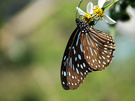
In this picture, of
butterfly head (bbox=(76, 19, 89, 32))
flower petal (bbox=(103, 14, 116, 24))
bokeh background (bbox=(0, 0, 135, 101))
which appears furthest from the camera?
bokeh background (bbox=(0, 0, 135, 101))

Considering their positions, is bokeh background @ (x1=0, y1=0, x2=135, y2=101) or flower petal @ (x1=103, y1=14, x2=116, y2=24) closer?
flower petal @ (x1=103, y1=14, x2=116, y2=24)

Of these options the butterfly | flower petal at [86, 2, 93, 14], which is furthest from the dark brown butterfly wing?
flower petal at [86, 2, 93, 14]

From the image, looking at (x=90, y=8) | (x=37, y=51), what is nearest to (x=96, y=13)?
(x=90, y=8)

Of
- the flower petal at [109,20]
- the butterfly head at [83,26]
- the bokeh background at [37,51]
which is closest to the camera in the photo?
the flower petal at [109,20]

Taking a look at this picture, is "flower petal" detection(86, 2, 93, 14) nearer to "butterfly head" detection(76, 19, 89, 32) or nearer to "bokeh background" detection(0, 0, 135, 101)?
"butterfly head" detection(76, 19, 89, 32)

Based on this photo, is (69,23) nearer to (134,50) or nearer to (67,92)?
(67,92)

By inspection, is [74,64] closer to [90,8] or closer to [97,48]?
[97,48]

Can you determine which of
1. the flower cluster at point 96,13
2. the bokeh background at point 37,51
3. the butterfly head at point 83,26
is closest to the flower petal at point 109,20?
the flower cluster at point 96,13

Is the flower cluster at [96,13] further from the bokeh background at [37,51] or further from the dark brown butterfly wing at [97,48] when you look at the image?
the bokeh background at [37,51]

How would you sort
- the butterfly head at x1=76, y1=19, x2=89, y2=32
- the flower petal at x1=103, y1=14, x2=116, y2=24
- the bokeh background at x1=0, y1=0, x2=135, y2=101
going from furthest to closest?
1. the bokeh background at x1=0, y1=0, x2=135, y2=101
2. the butterfly head at x1=76, y1=19, x2=89, y2=32
3. the flower petal at x1=103, y1=14, x2=116, y2=24
